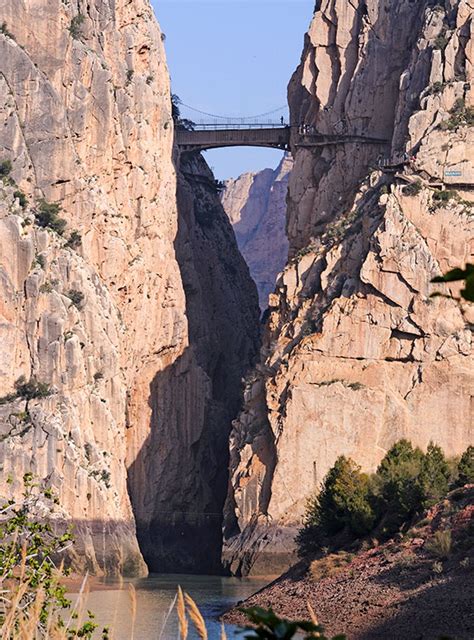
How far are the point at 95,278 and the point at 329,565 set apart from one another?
37.2 meters

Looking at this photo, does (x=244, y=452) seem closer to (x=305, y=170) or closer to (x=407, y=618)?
(x=305, y=170)

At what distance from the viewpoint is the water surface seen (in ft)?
177

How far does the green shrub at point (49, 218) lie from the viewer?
319 ft

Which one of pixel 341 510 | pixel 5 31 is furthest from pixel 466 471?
pixel 5 31

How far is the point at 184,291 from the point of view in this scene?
120 meters

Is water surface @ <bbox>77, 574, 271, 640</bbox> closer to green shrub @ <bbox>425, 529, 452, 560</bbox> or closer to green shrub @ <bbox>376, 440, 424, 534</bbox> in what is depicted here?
green shrub @ <bbox>376, 440, 424, 534</bbox>

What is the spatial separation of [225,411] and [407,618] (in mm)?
66655

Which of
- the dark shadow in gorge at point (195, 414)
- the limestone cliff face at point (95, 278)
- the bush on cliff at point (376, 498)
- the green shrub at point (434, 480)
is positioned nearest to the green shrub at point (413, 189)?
the bush on cliff at point (376, 498)

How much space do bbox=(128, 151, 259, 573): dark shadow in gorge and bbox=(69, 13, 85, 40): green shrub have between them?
21.2 meters

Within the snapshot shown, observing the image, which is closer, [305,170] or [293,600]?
[293,600]

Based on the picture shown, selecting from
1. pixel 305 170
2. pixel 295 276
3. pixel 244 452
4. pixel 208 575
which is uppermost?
pixel 305 170

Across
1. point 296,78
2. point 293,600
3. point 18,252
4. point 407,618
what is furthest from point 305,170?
point 407,618

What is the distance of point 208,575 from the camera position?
98.6m

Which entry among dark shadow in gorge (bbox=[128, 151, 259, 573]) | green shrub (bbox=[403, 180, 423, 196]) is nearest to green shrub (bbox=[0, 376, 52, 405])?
dark shadow in gorge (bbox=[128, 151, 259, 573])
